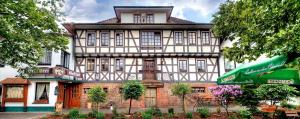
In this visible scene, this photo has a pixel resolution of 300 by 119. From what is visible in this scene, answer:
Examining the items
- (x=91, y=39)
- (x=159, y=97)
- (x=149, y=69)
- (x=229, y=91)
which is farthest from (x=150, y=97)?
(x=229, y=91)

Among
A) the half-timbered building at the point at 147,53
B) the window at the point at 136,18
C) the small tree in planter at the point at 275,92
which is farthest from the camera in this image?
the window at the point at 136,18

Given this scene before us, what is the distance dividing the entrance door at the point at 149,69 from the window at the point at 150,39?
1547mm

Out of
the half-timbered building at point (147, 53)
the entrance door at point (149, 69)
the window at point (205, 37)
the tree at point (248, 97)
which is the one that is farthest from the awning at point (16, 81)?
the tree at point (248, 97)

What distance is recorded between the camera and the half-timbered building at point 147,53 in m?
24.7

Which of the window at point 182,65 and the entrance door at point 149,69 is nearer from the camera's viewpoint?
the entrance door at point 149,69

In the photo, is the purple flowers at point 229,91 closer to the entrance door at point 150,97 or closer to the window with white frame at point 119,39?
the entrance door at point 150,97

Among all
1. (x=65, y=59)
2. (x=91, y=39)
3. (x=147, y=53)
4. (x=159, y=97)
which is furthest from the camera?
(x=91, y=39)

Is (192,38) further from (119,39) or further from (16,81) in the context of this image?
(16,81)

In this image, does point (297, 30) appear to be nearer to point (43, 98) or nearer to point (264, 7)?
point (264, 7)

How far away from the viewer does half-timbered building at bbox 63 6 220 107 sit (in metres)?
24.7

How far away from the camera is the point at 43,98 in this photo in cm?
2134

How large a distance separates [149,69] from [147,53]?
1505 millimetres

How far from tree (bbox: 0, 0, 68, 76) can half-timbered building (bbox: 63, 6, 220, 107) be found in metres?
10.5

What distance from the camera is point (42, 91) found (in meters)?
21.5
